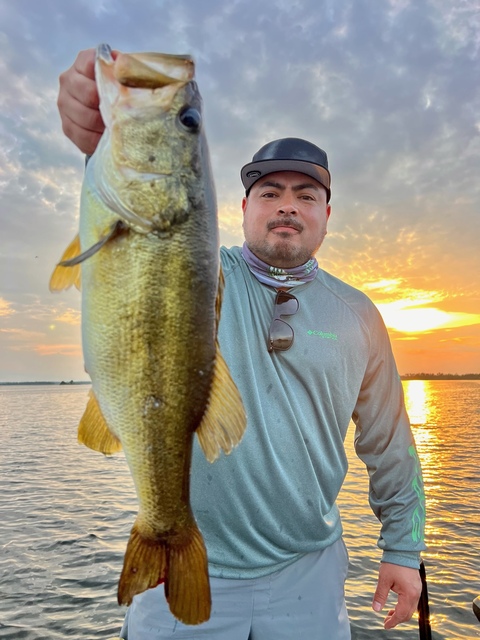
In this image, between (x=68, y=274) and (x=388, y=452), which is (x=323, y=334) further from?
(x=68, y=274)

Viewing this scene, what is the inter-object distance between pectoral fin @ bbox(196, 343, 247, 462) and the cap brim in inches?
77.5

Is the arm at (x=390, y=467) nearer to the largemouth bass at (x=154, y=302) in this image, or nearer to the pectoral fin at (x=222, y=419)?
the pectoral fin at (x=222, y=419)

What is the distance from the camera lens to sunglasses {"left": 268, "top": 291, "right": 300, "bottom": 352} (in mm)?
3236

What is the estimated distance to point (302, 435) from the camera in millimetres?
3195

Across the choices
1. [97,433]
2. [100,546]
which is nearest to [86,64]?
[97,433]

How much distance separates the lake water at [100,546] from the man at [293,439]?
3958 mm

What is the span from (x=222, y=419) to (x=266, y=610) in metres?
1.64

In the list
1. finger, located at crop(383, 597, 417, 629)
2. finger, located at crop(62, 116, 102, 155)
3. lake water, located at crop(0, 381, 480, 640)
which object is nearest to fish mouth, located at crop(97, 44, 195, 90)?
finger, located at crop(62, 116, 102, 155)

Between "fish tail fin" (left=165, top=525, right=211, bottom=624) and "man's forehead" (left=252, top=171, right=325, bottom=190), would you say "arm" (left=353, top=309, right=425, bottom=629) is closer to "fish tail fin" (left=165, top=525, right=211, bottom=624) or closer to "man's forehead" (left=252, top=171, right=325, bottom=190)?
"man's forehead" (left=252, top=171, right=325, bottom=190)

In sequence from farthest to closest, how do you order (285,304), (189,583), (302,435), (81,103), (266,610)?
1. (285,304)
2. (302,435)
3. (266,610)
4. (81,103)
5. (189,583)

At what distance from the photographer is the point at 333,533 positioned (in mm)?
3385

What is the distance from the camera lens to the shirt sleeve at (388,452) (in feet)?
12.1

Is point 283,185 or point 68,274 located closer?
point 68,274

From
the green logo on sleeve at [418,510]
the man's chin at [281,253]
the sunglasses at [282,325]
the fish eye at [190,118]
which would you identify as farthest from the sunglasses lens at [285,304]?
the fish eye at [190,118]
